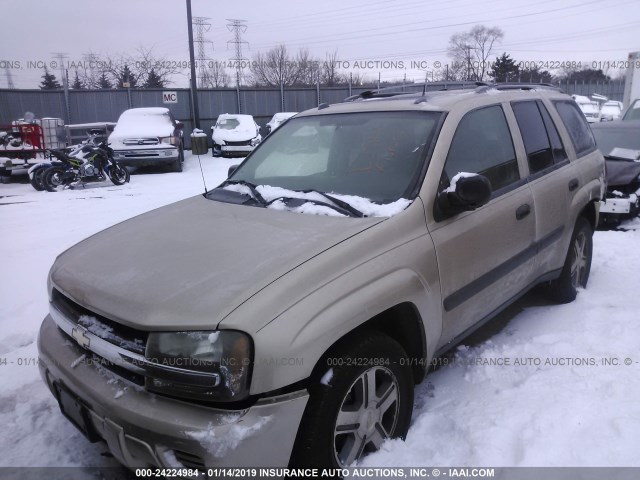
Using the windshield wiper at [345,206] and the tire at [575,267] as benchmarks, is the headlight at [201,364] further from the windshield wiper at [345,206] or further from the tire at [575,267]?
the tire at [575,267]

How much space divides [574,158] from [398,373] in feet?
8.87

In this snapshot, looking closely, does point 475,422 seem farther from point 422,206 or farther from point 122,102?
point 122,102

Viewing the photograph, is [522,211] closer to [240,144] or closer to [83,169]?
[83,169]

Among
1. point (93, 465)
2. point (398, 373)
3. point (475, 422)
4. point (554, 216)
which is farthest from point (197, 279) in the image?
point (554, 216)

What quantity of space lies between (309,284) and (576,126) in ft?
11.3

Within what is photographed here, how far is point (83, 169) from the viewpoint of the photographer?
37.6ft

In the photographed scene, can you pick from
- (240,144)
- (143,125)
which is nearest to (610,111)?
(240,144)

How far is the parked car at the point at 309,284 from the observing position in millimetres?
1896

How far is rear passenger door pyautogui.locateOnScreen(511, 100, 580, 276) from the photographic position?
3.56 meters

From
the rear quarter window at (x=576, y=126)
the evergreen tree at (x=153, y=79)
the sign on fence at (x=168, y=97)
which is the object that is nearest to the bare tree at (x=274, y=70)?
the evergreen tree at (x=153, y=79)

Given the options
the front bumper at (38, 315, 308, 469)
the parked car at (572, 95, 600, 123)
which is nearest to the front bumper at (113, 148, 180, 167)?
the front bumper at (38, 315, 308, 469)

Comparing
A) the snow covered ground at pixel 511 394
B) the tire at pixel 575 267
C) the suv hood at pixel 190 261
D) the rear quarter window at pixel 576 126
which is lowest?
the snow covered ground at pixel 511 394

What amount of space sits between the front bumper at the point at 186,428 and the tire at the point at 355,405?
11 centimetres

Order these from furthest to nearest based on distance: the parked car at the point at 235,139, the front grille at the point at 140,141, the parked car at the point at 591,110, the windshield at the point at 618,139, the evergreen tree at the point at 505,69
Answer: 1. the evergreen tree at the point at 505,69
2. the parked car at the point at 591,110
3. the parked car at the point at 235,139
4. the front grille at the point at 140,141
5. the windshield at the point at 618,139
